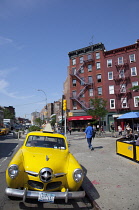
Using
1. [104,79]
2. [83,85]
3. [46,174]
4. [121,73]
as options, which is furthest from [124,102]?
[46,174]

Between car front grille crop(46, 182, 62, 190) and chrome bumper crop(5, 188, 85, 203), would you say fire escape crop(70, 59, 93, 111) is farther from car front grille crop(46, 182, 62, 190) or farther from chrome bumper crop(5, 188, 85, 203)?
chrome bumper crop(5, 188, 85, 203)

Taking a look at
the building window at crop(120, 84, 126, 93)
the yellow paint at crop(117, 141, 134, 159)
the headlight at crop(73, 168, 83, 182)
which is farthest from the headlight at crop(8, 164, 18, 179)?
the building window at crop(120, 84, 126, 93)

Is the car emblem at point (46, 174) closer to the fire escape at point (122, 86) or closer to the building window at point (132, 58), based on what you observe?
the fire escape at point (122, 86)

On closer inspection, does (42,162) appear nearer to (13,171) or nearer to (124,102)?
(13,171)

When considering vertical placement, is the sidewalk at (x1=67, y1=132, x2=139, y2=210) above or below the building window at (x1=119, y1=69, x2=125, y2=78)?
below

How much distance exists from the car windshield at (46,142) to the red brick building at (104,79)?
30203 mm

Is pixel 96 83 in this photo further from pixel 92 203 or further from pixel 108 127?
pixel 92 203

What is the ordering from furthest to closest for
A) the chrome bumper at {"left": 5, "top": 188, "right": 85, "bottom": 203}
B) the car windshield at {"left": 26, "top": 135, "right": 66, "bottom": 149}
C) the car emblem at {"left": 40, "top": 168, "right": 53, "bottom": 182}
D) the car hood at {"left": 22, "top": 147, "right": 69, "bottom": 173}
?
the car windshield at {"left": 26, "top": 135, "right": 66, "bottom": 149}, the car hood at {"left": 22, "top": 147, "right": 69, "bottom": 173}, the car emblem at {"left": 40, "top": 168, "right": 53, "bottom": 182}, the chrome bumper at {"left": 5, "top": 188, "right": 85, "bottom": 203}

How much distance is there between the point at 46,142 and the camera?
552 centimetres

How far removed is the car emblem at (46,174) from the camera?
3.61m

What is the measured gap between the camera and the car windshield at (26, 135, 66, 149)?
539 cm

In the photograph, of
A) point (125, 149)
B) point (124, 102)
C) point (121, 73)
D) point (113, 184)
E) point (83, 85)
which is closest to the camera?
point (113, 184)


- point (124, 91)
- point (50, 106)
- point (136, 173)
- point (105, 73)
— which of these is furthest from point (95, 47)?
point (50, 106)

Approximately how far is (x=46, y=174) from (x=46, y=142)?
192cm
